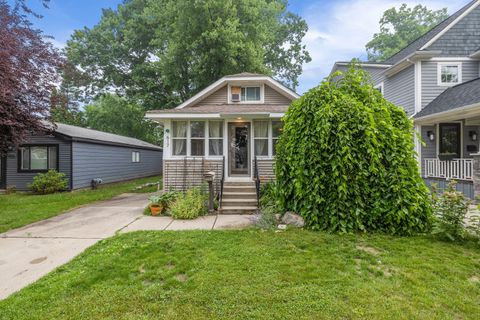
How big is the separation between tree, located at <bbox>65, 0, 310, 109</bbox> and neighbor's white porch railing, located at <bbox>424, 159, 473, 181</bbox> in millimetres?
10735

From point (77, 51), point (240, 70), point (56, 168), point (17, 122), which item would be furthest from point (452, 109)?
point (77, 51)

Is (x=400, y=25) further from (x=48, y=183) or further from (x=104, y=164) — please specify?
(x=48, y=183)

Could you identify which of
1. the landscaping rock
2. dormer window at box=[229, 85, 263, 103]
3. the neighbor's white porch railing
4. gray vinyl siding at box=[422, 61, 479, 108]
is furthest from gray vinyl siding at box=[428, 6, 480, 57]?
the landscaping rock

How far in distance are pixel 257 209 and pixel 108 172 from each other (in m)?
11.2

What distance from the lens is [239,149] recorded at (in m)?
9.31

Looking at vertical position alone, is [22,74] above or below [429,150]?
above

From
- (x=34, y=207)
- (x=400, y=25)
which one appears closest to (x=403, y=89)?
(x=34, y=207)

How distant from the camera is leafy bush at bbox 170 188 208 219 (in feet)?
21.2

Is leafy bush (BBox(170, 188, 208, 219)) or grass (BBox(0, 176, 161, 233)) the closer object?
grass (BBox(0, 176, 161, 233))

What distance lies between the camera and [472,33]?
10672 mm

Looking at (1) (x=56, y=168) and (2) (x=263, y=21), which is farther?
(2) (x=263, y=21)

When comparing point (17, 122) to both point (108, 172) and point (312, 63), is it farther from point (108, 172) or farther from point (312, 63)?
point (312, 63)

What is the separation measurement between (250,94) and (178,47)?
7.33 metres

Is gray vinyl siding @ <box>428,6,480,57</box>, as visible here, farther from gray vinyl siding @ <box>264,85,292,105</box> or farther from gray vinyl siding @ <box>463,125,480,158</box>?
gray vinyl siding @ <box>264,85,292,105</box>
